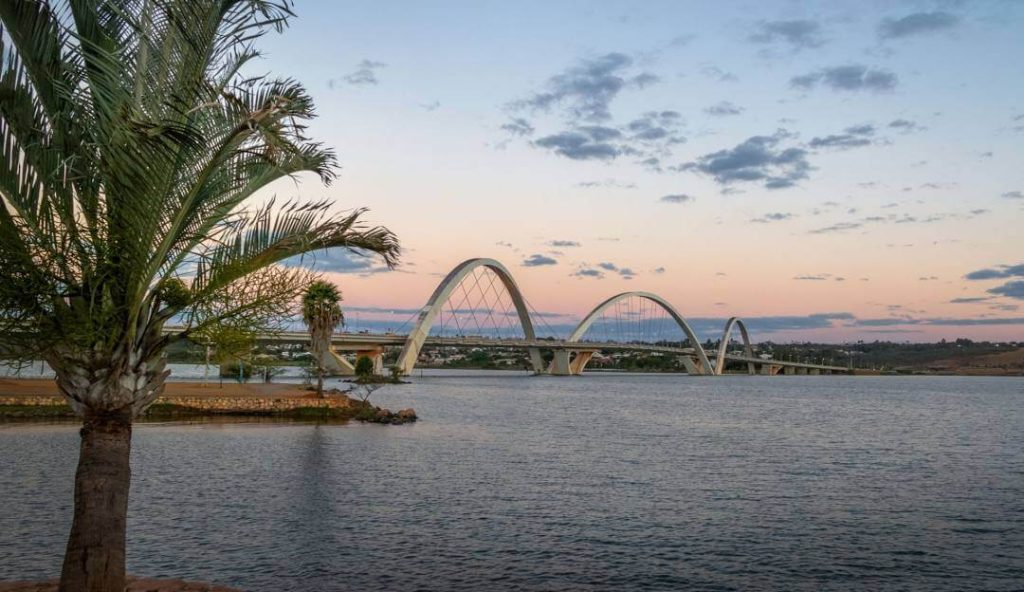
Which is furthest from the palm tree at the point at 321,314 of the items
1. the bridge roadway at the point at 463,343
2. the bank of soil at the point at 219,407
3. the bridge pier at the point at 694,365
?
the bridge pier at the point at 694,365

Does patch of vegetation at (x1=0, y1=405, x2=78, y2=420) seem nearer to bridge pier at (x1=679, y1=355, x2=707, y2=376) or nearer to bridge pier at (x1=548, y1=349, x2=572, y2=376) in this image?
bridge pier at (x1=548, y1=349, x2=572, y2=376)

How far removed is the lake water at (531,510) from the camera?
1606cm

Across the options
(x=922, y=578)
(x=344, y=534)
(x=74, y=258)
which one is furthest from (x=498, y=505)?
(x=74, y=258)

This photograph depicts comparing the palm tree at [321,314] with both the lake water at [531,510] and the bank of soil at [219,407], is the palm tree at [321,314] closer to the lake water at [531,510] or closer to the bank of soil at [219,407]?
the bank of soil at [219,407]

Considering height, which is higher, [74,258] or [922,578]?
[74,258]

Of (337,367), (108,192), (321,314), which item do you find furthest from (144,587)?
(337,367)

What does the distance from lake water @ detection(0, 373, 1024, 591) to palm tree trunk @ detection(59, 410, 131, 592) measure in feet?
17.1

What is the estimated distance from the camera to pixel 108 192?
9.40m

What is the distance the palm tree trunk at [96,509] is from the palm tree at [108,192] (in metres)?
0.02

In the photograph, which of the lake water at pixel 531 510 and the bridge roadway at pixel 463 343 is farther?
the bridge roadway at pixel 463 343

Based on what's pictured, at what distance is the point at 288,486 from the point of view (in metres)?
25.2

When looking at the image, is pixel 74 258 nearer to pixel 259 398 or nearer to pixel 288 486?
pixel 288 486

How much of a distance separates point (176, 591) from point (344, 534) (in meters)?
7.44

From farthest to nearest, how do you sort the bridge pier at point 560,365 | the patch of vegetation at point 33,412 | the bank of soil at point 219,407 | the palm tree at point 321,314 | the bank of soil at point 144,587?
1. the bridge pier at point 560,365
2. the palm tree at point 321,314
3. the bank of soil at point 219,407
4. the patch of vegetation at point 33,412
5. the bank of soil at point 144,587
